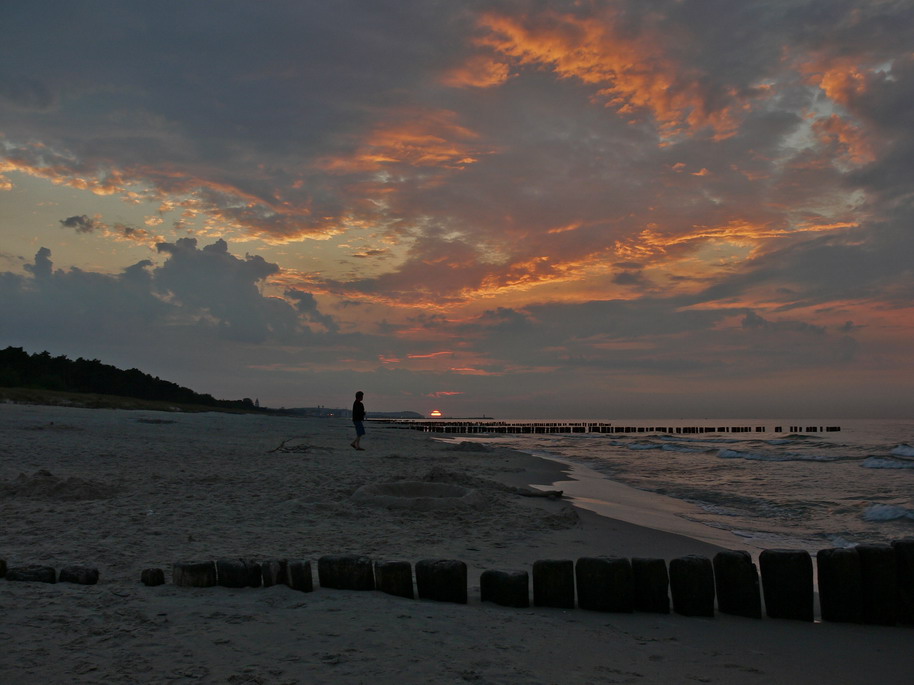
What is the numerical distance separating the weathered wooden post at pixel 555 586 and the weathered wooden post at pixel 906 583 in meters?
2.44

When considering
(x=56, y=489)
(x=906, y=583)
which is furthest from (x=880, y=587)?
(x=56, y=489)

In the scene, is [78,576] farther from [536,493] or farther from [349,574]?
[536,493]

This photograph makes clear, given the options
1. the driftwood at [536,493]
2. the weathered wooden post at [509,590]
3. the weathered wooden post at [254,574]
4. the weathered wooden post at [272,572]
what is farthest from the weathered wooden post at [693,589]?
the driftwood at [536,493]

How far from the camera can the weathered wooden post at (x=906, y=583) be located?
4422 mm

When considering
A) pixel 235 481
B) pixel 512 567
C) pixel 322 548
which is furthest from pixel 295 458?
pixel 512 567

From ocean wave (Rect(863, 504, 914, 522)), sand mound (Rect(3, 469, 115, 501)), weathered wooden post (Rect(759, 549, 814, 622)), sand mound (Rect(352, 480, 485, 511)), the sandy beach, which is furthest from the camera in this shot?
ocean wave (Rect(863, 504, 914, 522))

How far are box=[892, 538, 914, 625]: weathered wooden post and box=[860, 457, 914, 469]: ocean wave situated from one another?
2184 cm

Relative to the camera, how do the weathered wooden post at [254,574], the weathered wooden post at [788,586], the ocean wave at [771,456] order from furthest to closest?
the ocean wave at [771,456] < the weathered wooden post at [254,574] < the weathered wooden post at [788,586]

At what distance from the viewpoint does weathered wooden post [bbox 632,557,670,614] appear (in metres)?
4.49

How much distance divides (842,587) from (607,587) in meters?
1.78

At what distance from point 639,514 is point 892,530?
4.04 metres

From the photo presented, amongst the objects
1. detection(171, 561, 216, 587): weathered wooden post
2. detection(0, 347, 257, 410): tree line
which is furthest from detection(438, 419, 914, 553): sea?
detection(0, 347, 257, 410): tree line

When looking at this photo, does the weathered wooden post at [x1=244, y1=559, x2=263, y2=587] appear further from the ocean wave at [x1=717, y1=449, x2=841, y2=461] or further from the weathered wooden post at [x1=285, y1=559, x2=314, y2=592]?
the ocean wave at [x1=717, y1=449, x2=841, y2=461]

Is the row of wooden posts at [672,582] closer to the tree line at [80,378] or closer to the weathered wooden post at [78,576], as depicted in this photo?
the weathered wooden post at [78,576]
